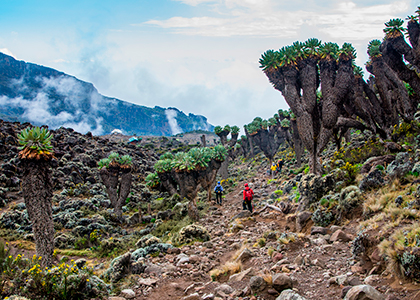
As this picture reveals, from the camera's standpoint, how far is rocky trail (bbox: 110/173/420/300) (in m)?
4.73

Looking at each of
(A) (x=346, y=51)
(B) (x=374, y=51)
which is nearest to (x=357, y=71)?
(B) (x=374, y=51)

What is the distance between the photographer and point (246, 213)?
14789 mm

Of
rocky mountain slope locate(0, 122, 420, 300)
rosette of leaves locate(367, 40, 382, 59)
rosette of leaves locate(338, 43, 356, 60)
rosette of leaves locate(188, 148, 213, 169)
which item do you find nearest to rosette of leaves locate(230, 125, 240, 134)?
rosette of leaves locate(188, 148, 213, 169)

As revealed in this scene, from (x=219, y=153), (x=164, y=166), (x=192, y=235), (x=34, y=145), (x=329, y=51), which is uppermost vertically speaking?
(x=329, y=51)

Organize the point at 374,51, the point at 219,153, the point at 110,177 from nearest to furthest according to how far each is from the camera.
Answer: the point at 374,51 → the point at 110,177 → the point at 219,153

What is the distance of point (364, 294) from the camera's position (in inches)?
154

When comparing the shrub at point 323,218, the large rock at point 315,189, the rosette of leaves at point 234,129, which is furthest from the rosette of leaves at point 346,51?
the rosette of leaves at point 234,129

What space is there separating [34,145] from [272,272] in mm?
10958

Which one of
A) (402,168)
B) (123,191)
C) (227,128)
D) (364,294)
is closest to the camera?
(364,294)

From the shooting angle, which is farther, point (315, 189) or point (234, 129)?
point (234, 129)

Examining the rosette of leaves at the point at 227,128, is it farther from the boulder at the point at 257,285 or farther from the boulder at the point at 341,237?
the boulder at the point at 257,285

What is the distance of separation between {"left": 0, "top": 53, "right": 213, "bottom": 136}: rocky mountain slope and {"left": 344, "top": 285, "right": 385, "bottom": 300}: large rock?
139975mm

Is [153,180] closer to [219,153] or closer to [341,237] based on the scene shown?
[219,153]

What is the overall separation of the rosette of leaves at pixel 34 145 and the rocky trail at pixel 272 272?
6796 millimetres
